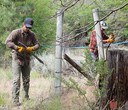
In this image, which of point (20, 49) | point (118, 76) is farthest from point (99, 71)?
point (20, 49)

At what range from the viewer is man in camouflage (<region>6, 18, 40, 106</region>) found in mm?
7828

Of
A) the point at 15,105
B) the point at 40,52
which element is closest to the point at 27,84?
the point at 15,105

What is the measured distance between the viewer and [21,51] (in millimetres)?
7828

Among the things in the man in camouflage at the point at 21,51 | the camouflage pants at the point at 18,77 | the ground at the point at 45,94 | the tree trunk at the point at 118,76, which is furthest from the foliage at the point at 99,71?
the camouflage pants at the point at 18,77

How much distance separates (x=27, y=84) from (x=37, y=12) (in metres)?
8.45

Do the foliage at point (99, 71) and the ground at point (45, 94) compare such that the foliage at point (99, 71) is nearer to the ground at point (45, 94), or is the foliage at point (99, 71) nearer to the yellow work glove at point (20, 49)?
the ground at point (45, 94)

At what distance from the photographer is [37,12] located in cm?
1628

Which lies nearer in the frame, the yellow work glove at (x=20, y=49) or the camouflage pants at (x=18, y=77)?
the yellow work glove at (x=20, y=49)

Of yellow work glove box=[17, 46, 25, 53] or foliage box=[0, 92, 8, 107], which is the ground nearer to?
foliage box=[0, 92, 8, 107]

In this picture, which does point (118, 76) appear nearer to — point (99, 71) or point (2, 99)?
point (99, 71)

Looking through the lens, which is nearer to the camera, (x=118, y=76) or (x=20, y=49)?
(x=118, y=76)

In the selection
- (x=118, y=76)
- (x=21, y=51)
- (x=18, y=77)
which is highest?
(x=21, y=51)

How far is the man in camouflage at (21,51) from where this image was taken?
783 cm

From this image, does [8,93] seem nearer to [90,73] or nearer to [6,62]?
[90,73]
